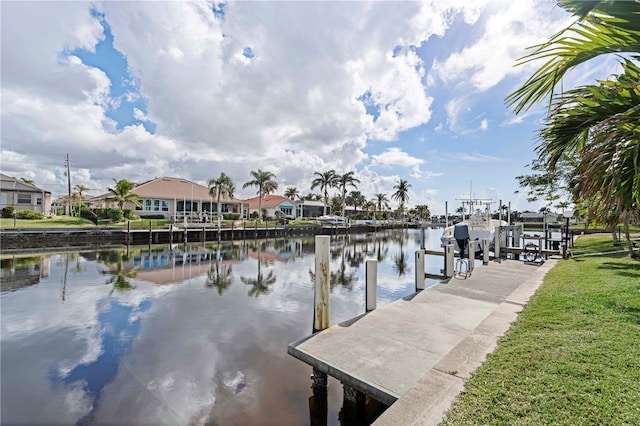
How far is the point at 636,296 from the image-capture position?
6.20 metres

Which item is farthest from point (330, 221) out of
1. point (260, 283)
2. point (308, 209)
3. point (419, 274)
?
point (419, 274)

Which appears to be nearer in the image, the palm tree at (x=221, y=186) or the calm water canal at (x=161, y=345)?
the calm water canal at (x=161, y=345)

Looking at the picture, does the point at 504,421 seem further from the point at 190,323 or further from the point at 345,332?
the point at 190,323

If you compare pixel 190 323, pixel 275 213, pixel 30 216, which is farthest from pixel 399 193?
pixel 190 323

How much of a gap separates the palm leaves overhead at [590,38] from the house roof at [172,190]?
46.5m

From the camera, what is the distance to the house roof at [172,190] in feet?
142

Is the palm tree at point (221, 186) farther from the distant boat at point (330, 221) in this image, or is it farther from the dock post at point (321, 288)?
the dock post at point (321, 288)

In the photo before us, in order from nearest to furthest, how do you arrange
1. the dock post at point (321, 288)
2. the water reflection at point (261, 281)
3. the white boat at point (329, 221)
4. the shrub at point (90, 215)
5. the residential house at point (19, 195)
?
1. the dock post at point (321, 288)
2. the water reflection at point (261, 281)
3. the residential house at point (19, 195)
4. the shrub at point (90, 215)
5. the white boat at point (329, 221)

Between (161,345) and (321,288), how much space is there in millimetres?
4376

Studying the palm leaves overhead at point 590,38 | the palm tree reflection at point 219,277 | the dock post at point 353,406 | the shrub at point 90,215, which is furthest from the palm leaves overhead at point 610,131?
the shrub at point 90,215

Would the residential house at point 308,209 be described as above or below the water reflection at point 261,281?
above

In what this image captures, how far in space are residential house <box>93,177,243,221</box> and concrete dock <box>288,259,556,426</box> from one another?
37.5m

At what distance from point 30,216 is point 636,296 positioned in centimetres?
4379

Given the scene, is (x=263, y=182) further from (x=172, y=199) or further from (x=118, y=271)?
(x=118, y=271)
